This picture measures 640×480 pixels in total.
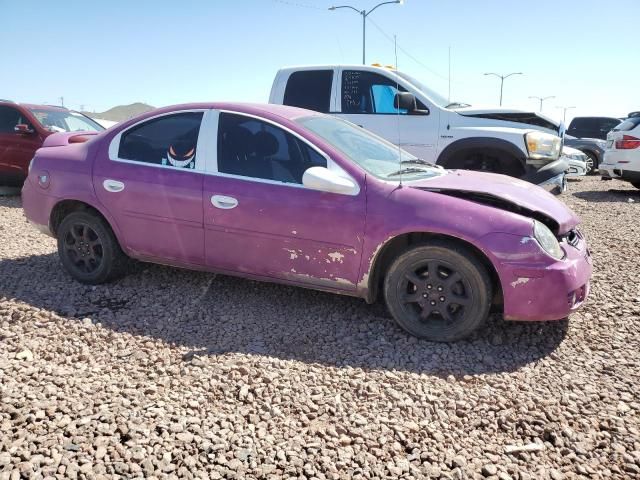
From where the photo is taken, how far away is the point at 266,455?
233 centimetres

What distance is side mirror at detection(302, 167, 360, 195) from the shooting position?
343 centimetres

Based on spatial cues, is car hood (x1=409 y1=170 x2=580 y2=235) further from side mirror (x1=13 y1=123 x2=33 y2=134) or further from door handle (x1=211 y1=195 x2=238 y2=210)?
side mirror (x1=13 y1=123 x2=33 y2=134)

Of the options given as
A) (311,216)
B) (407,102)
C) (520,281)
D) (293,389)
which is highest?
(407,102)

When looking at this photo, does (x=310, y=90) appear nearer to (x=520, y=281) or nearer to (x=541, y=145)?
(x=541, y=145)

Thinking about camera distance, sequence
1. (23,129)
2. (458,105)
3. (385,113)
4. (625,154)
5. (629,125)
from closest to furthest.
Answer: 1. (385,113)
2. (458,105)
3. (23,129)
4. (625,154)
5. (629,125)

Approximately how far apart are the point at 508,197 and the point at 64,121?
873 centimetres

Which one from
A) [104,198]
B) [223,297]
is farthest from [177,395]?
[104,198]

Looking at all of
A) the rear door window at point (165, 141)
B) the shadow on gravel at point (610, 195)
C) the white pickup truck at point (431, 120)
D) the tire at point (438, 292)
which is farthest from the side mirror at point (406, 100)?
the shadow on gravel at point (610, 195)

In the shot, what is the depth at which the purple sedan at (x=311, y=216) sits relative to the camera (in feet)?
10.7

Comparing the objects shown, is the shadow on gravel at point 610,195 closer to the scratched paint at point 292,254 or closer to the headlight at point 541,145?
the headlight at point 541,145

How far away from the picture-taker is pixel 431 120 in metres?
6.96

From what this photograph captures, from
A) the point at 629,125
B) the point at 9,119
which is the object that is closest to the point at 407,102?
the point at 629,125

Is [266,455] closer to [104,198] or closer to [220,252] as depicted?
[220,252]

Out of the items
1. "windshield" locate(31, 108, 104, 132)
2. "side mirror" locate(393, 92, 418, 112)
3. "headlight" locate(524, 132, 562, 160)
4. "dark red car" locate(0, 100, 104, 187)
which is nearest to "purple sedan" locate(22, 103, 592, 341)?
"side mirror" locate(393, 92, 418, 112)
